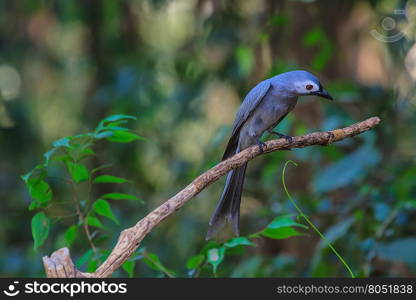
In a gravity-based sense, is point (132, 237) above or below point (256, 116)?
below

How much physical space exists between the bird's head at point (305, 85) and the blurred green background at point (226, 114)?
84cm

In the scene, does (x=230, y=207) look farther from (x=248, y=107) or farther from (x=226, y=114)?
(x=226, y=114)

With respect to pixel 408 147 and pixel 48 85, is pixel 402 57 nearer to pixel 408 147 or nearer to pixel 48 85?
pixel 408 147

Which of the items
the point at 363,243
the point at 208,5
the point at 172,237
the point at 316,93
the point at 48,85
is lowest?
the point at 363,243

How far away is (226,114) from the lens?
321 inches

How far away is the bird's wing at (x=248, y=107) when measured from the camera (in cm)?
338

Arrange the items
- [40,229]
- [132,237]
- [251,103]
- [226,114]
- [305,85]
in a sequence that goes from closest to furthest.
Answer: [132,237] < [40,229] < [305,85] < [251,103] < [226,114]

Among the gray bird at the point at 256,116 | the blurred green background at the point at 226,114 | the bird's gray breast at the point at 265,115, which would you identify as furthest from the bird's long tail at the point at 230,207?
the blurred green background at the point at 226,114

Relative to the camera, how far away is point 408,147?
570 cm

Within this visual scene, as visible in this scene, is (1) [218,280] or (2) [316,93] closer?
(1) [218,280]

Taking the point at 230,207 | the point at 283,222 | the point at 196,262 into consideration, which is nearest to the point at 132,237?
the point at 196,262

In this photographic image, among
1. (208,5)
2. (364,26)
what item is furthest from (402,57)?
(208,5)

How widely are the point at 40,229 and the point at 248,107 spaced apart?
140cm

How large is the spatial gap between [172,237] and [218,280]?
4071 mm
